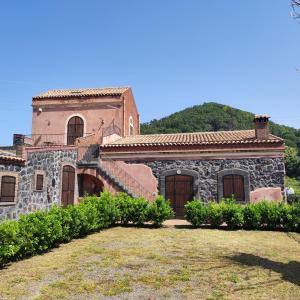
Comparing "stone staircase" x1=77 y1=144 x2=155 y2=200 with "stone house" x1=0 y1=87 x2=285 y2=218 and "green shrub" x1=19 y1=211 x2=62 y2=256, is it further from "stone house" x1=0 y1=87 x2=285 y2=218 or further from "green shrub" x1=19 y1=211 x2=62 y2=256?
"green shrub" x1=19 y1=211 x2=62 y2=256

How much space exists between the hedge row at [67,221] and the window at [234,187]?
14.5 ft

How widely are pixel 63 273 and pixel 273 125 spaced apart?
174ft

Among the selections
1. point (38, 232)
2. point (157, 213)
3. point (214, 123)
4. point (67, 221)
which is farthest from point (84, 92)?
point (214, 123)

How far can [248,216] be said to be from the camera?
13516mm

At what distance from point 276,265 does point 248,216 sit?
6.04 metres

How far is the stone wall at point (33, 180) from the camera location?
14188 millimetres

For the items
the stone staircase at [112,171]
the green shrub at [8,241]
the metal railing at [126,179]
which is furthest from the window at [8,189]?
the green shrub at [8,241]

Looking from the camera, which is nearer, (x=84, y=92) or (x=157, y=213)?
(x=157, y=213)

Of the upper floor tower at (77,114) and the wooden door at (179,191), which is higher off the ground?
the upper floor tower at (77,114)

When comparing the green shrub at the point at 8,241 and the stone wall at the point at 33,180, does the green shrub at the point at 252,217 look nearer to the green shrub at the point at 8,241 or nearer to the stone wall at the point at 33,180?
the green shrub at the point at 8,241

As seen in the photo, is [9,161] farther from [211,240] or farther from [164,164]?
[211,240]

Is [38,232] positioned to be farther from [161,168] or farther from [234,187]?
[234,187]

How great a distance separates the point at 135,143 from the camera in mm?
18188

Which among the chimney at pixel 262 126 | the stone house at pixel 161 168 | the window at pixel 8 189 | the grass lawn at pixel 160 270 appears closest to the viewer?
the grass lawn at pixel 160 270
